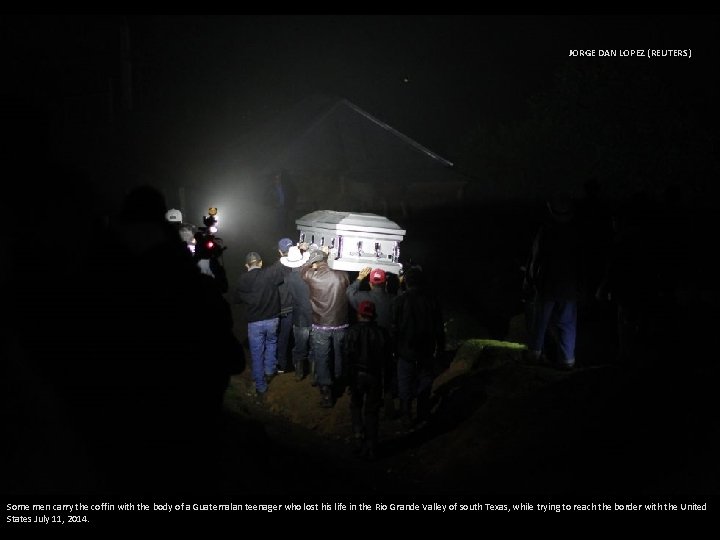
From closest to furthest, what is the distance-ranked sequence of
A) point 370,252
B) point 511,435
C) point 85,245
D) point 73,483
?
point 73,483 → point 85,245 → point 511,435 → point 370,252

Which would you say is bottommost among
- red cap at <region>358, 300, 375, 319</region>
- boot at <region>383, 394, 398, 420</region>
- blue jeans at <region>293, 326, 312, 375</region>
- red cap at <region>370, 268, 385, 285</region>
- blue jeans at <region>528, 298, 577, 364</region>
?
boot at <region>383, 394, 398, 420</region>

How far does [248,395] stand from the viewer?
10070 millimetres

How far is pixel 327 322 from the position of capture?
9.43 metres

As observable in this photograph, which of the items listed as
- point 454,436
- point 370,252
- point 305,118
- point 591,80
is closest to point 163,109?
point 305,118

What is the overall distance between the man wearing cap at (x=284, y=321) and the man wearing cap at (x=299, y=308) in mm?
81

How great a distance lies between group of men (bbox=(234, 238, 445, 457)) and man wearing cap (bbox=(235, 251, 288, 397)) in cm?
2

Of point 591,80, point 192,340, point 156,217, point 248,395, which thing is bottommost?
point 248,395

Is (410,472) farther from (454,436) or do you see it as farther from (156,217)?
(156,217)

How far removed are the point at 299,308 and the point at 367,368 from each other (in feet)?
9.67

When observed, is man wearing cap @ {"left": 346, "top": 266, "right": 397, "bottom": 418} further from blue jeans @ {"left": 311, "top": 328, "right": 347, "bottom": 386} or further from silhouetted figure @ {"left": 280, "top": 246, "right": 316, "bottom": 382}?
silhouetted figure @ {"left": 280, "top": 246, "right": 316, "bottom": 382}

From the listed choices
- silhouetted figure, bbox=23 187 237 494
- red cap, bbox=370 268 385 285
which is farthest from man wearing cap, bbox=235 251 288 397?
silhouetted figure, bbox=23 187 237 494

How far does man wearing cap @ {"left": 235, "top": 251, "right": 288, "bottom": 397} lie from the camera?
9.53 meters

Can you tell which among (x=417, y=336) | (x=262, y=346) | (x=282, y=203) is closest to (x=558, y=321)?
(x=417, y=336)

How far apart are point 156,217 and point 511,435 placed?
17.0 ft
